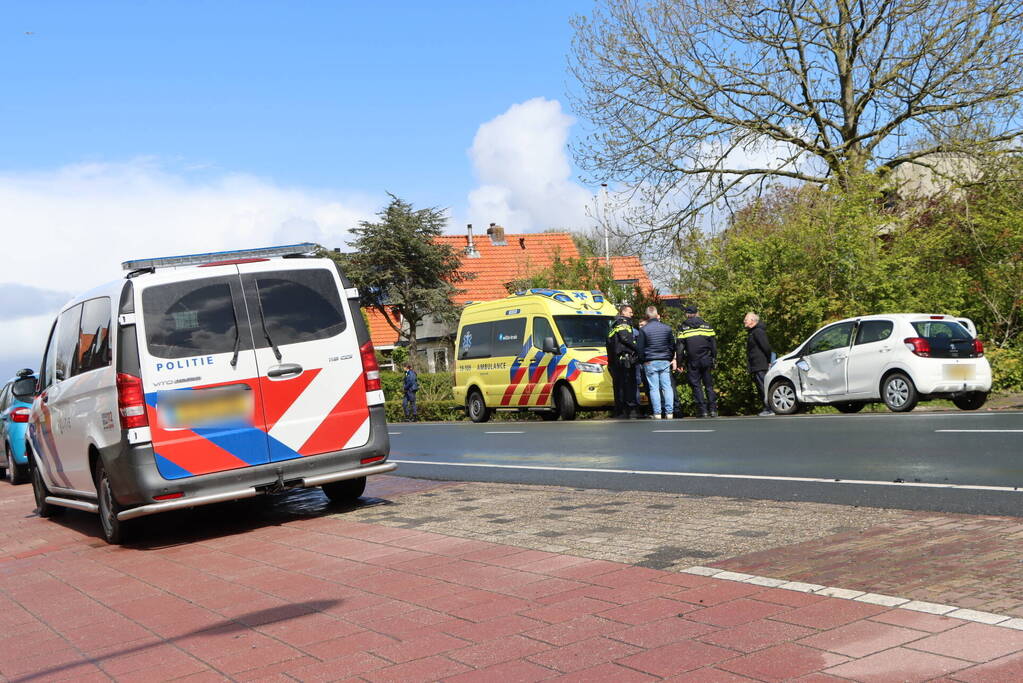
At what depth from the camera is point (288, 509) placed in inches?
400

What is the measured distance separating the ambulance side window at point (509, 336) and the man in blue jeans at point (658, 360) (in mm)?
3015

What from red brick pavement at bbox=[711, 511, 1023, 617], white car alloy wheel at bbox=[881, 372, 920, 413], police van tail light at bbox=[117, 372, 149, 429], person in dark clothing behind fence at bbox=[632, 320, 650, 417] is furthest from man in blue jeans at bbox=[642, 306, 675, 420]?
red brick pavement at bbox=[711, 511, 1023, 617]

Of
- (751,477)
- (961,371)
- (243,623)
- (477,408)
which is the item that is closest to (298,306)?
(243,623)

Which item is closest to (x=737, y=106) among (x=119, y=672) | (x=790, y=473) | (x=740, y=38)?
(x=740, y=38)

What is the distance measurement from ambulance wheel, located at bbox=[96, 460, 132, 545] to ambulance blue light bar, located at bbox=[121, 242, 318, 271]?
171 centimetres

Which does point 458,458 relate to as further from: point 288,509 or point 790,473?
point 790,473

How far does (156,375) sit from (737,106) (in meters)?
20.5

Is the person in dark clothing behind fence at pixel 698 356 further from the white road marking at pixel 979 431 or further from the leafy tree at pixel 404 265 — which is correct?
the leafy tree at pixel 404 265

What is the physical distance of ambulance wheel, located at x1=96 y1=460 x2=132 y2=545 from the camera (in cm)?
878

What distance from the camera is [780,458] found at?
11125mm

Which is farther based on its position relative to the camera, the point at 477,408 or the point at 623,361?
the point at 477,408

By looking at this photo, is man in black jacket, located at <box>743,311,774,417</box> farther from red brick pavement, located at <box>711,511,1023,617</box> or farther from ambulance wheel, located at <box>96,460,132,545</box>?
ambulance wheel, located at <box>96,460,132,545</box>

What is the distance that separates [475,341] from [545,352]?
2702 mm

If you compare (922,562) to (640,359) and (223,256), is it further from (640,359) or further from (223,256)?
(640,359)
